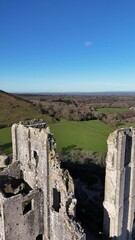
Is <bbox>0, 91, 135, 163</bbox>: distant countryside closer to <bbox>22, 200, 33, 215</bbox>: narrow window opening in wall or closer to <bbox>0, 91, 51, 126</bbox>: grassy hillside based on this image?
<bbox>0, 91, 51, 126</bbox>: grassy hillside

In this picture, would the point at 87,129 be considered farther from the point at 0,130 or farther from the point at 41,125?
the point at 41,125

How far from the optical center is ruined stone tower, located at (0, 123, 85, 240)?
1109 cm

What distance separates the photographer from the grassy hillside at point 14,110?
147 feet

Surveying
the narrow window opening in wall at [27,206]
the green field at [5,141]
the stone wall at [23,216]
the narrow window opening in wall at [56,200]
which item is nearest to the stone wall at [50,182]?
the narrow window opening in wall at [56,200]

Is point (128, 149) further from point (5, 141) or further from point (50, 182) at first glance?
point (5, 141)

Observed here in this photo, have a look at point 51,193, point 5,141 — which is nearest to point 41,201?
point 51,193

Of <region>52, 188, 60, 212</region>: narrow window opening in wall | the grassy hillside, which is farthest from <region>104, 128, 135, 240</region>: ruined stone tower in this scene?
the grassy hillside

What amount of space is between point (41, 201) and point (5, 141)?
25453 millimetres

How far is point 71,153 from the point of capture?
31969 millimetres

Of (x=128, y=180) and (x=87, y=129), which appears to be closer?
(x=128, y=180)

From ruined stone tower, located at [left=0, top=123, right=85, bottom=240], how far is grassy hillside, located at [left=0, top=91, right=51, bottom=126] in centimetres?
3131

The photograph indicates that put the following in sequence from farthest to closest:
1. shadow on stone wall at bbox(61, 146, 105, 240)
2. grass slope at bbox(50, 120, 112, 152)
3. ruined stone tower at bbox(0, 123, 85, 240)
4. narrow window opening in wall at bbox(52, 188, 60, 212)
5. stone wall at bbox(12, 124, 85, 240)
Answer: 1. grass slope at bbox(50, 120, 112, 152)
2. shadow on stone wall at bbox(61, 146, 105, 240)
3. narrow window opening in wall at bbox(52, 188, 60, 212)
4. ruined stone tower at bbox(0, 123, 85, 240)
5. stone wall at bbox(12, 124, 85, 240)

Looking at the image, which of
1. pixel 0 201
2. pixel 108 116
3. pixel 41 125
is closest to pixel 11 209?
pixel 0 201

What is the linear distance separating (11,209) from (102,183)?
55.6 feet
